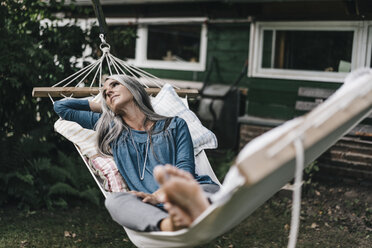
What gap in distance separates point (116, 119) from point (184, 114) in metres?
0.64

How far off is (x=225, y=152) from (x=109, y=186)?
11.0ft

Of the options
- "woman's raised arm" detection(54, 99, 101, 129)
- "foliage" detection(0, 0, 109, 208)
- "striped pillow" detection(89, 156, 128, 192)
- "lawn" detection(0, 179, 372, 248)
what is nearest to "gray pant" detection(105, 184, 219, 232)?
"striped pillow" detection(89, 156, 128, 192)

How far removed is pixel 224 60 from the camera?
5.95 m

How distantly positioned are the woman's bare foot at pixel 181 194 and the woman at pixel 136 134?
1.75ft

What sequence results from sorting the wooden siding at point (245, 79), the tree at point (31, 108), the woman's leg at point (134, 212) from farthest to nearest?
the wooden siding at point (245, 79)
the tree at point (31, 108)
the woman's leg at point (134, 212)

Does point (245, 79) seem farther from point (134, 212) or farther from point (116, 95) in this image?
point (134, 212)

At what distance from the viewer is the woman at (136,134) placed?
252cm

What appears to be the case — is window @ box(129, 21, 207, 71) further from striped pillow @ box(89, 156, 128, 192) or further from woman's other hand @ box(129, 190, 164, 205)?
woman's other hand @ box(129, 190, 164, 205)

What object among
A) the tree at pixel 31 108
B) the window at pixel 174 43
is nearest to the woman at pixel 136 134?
the tree at pixel 31 108

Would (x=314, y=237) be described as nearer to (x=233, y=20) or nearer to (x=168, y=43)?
(x=233, y=20)

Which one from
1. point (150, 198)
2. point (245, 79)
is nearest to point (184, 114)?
point (150, 198)

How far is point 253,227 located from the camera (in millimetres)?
3709

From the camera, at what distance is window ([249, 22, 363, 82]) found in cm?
512

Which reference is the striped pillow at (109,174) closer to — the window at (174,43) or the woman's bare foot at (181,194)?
the woman's bare foot at (181,194)
